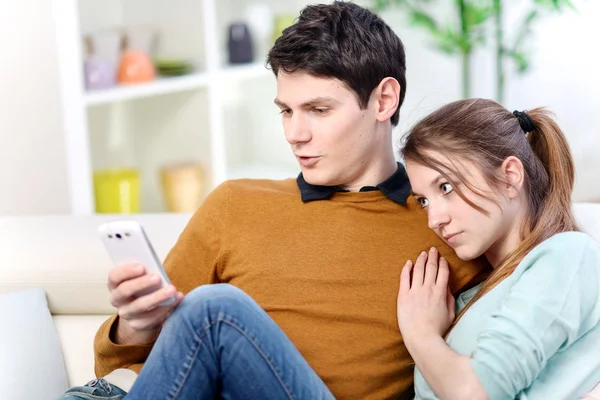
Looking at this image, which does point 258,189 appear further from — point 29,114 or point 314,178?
point 29,114

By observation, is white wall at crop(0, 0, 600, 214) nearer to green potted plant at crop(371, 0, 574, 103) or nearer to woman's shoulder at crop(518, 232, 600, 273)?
green potted plant at crop(371, 0, 574, 103)

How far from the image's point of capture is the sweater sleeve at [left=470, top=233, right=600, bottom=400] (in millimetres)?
1236

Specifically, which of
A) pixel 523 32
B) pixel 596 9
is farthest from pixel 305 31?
pixel 596 9

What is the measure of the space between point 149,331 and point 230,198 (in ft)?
1.00

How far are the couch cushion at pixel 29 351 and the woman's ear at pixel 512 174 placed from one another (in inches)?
36.4

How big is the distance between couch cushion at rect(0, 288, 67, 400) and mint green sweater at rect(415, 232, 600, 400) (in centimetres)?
73

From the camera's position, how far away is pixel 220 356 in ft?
4.20

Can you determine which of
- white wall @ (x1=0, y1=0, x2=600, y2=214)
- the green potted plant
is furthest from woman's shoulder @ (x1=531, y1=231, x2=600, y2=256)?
the green potted plant

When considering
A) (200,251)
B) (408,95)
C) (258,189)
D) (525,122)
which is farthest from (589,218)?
(408,95)

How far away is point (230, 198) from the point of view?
1575mm

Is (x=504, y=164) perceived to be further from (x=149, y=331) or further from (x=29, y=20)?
(x=29, y=20)

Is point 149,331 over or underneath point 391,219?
underneath

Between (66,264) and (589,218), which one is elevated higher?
(589,218)

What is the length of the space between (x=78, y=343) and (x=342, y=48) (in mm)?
803
